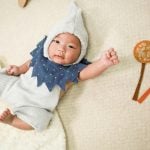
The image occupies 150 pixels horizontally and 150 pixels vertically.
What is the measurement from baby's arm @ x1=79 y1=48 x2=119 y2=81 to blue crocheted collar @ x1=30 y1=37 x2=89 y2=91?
30 mm

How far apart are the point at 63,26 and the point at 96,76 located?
0.77ft

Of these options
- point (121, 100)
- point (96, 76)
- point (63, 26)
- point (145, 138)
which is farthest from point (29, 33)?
point (145, 138)

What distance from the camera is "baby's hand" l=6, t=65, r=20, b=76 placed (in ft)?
4.27

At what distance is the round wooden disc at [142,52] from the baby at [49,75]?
15cm

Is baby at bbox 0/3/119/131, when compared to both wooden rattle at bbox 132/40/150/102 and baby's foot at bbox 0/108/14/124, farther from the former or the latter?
wooden rattle at bbox 132/40/150/102

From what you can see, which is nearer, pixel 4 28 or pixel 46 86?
pixel 46 86

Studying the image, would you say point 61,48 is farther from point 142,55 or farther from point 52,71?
point 142,55


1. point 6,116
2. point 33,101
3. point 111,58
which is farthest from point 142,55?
point 6,116

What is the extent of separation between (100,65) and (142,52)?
168mm

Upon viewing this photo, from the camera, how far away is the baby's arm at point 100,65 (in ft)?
3.32

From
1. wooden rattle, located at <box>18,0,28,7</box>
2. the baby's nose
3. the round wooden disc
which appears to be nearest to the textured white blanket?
the baby's nose

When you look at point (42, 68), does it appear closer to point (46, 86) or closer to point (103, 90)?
point (46, 86)

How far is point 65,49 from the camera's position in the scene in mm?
1113

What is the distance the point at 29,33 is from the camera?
4.59 feet
